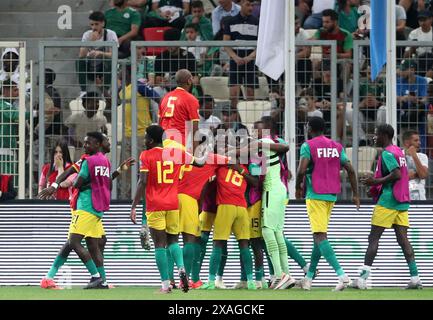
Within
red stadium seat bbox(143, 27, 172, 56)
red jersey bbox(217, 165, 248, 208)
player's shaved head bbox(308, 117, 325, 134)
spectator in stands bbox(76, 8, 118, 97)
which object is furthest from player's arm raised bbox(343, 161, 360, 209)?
red stadium seat bbox(143, 27, 172, 56)

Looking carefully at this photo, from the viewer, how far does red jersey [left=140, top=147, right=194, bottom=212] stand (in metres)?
18.1

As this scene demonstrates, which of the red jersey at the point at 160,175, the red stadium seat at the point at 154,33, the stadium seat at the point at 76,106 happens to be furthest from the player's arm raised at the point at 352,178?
the red stadium seat at the point at 154,33

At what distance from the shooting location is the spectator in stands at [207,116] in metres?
21.2

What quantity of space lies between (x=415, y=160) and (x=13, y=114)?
5.79 m

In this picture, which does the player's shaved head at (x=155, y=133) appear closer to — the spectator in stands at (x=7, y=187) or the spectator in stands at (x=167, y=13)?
the spectator in stands at (x=7, y=187)

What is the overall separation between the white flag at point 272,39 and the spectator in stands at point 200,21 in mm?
4696

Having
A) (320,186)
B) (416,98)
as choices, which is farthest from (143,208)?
(416,98)

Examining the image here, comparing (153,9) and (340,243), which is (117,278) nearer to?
(340,243)

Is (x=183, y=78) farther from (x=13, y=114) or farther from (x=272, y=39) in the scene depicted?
(x=13, y=114)

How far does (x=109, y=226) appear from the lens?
20.9m

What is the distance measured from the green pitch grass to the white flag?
3.22 m

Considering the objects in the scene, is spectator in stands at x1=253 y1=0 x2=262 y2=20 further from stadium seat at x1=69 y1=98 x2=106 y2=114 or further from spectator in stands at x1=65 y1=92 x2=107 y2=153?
stadium seat at x1=69 y1=98 x2=106 y2=114

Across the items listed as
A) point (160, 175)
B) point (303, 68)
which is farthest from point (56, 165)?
point (303, 68)

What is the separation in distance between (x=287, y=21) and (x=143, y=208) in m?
3.38
